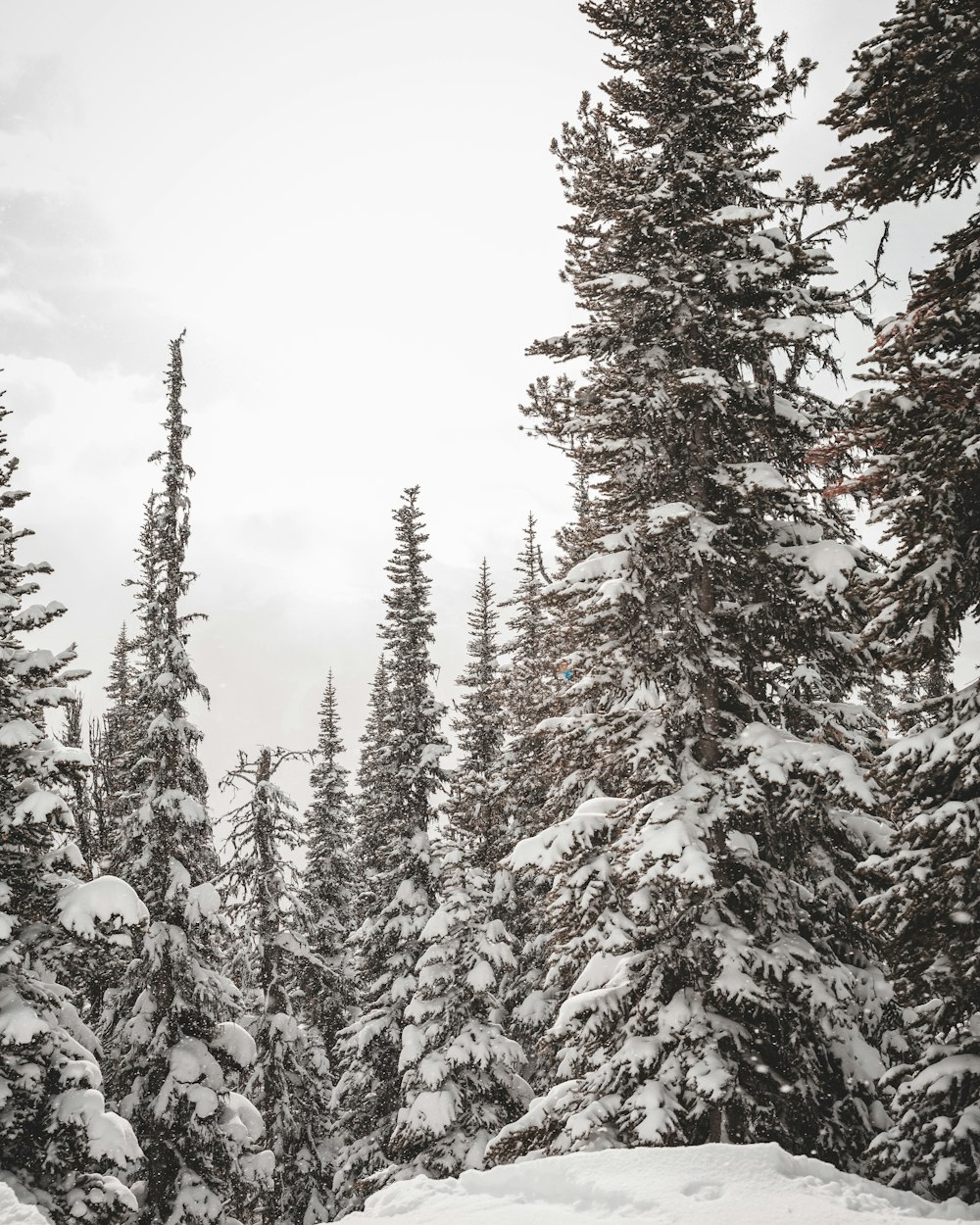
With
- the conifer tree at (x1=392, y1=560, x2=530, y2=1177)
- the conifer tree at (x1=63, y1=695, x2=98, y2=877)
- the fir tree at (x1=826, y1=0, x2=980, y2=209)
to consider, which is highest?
the fir tree at (x1=826, y1=0, x2=980, y2=209)

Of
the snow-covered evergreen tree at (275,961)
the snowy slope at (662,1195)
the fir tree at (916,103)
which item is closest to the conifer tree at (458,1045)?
the snow-covered evergreen tree at (275,961)

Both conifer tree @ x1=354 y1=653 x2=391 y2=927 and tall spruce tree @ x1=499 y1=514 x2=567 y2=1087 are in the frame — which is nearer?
tall spruce tree @ x1=499 y1=514 x2=567 y2=1087

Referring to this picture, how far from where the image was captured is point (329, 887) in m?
31.2

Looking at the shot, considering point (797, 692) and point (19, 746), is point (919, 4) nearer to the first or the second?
point (797, 692)

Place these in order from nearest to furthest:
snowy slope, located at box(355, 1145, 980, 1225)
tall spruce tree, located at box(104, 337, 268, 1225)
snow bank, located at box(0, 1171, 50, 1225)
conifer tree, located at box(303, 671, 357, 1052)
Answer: snowy slope, located at box(355, 1145, 980, 1225) → snow bank, located at box(0, 1171, 50, 1225) → tall spruce tree, located at box(104, 337, 268, 1225) → conifer tree, located at box(303, 671, 357, 1052)

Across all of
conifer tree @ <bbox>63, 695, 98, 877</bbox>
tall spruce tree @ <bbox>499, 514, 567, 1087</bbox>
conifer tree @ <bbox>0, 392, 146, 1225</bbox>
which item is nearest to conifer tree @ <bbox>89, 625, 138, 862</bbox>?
conifer tree @ <bbox>63, 695, 98, 877</bbox>

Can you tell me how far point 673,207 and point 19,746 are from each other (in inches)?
488

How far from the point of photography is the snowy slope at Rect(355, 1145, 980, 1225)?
582 cm

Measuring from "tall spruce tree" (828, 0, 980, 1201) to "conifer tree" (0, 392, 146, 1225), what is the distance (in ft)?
32.7

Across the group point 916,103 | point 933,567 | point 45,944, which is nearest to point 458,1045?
point 45,944

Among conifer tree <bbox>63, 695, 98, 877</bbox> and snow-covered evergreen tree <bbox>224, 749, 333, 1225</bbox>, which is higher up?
conifer tree <bbox>63, 695, 98, 877</bbox>

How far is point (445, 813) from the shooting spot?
21.9m

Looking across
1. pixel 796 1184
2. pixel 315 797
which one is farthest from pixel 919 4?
pixel 315 797

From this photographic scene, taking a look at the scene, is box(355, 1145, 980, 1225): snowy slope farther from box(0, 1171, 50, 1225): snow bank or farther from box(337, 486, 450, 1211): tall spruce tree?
box(337, 486, 450, 1211): tall spruce tree
